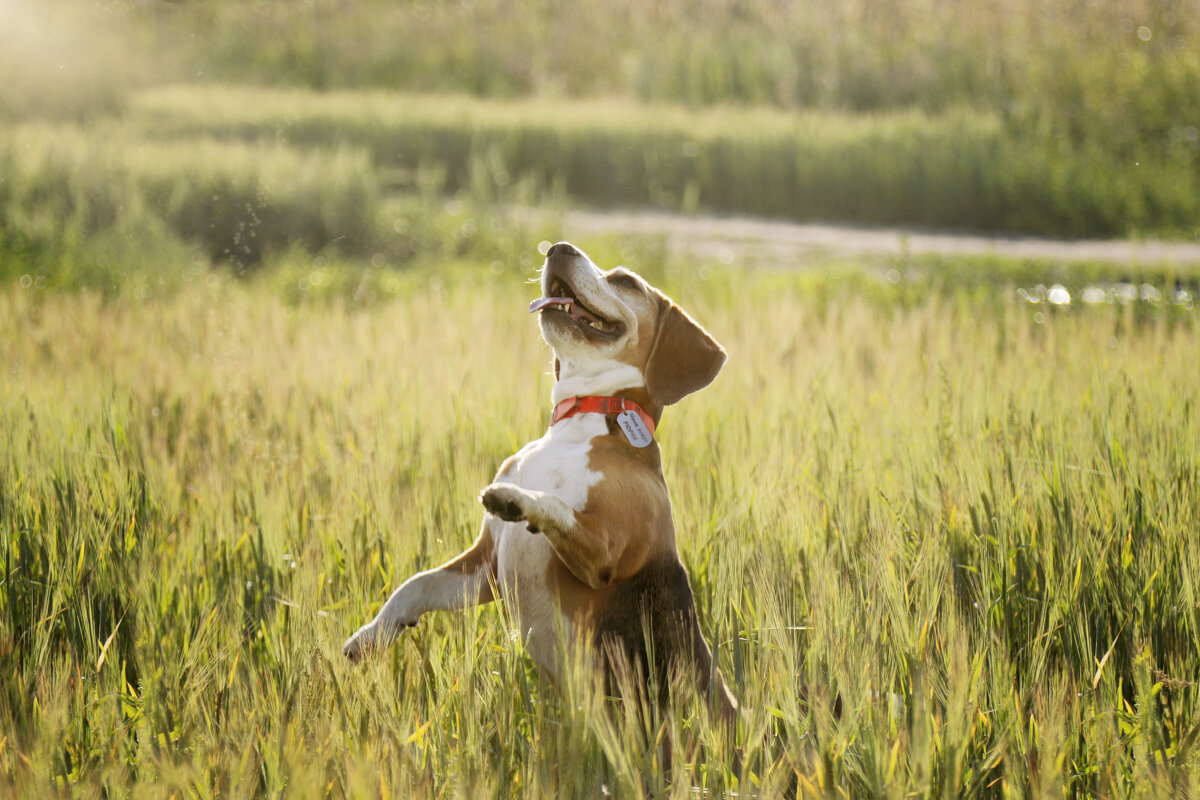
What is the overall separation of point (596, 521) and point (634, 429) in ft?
0.97

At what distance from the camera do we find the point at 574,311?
256 centimetres

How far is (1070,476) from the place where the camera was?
10.8ft

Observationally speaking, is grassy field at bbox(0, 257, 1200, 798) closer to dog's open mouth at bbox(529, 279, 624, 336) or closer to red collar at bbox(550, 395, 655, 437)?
red collar at bbox(550, 395, 655, 437)

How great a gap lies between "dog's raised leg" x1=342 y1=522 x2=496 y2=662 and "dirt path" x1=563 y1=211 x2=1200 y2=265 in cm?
840

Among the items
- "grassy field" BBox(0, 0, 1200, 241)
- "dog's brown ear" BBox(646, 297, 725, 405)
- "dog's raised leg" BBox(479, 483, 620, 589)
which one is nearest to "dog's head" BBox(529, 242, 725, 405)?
"dog's brown ear" BBox(646, 297, 725, 405)

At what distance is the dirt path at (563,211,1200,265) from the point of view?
11836 millimetres

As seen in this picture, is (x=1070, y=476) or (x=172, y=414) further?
(x=172, y=414)

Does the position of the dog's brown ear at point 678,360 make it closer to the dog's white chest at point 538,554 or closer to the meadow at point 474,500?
the dog's white chest at point 538,554

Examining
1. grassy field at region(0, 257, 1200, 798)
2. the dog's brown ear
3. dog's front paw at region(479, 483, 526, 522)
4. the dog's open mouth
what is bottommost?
grassy field at region(0, 257, 1200, 798)

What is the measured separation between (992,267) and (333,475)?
29.3 ft

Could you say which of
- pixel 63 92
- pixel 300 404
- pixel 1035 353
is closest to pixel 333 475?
pixel 300 404

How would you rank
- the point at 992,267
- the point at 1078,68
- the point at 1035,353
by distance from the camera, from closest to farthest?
the point at 1035,353, the point at 992,267, the point at 1078,68

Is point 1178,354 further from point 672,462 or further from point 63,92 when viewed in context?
point 63,92

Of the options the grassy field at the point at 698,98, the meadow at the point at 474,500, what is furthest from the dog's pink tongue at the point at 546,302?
the grassy field at the point at 698,98
